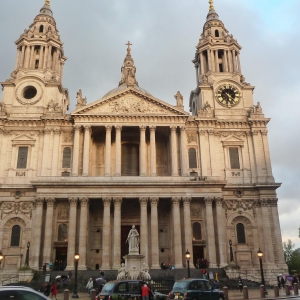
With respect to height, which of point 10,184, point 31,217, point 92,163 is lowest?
point 31,217

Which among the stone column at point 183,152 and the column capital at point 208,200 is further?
the stone column at point 183,152

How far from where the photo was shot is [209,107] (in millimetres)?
47844

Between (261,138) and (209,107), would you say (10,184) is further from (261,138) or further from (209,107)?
(261,138)

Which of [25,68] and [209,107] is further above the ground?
[25,68]

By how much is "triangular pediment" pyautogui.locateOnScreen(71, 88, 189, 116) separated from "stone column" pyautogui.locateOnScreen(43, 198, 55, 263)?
37.8 ft

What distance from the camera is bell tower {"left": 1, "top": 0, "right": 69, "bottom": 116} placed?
157ft

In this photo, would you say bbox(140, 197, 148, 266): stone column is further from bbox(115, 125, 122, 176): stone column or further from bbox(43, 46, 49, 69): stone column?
bbox(43, 46, 49, 69): stone column

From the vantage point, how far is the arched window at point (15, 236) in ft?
133

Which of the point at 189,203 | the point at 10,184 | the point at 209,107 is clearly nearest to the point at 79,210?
the point at 10,184

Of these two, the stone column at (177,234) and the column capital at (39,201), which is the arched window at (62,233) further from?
the stone column at (177,234)

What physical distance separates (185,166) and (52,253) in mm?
17357

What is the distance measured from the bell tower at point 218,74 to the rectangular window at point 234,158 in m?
5.24

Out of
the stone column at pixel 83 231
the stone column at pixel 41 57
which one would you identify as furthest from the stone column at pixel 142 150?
the stone column at pixel 41 57

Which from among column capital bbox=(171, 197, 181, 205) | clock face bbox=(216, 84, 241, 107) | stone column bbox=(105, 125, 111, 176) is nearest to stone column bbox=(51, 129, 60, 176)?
stone column bbox=(105, 125, 111, 176)
